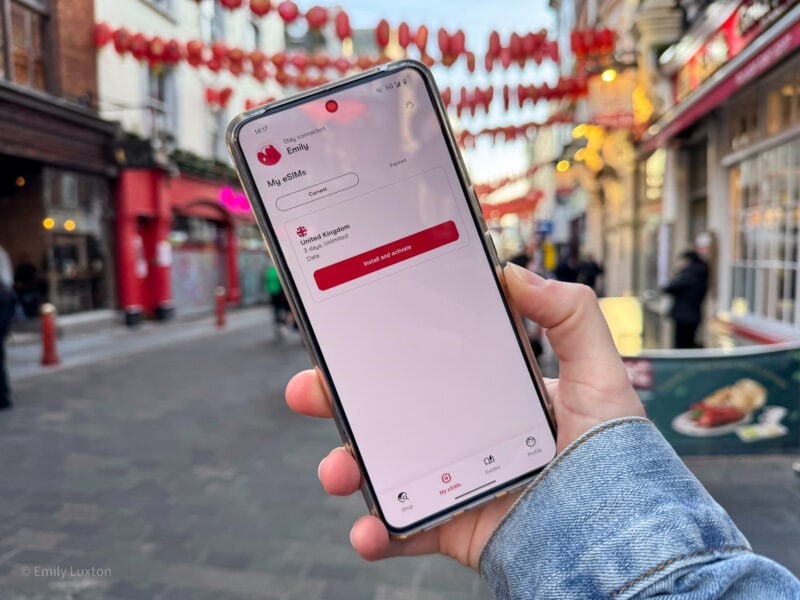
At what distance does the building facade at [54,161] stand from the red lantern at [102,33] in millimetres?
121

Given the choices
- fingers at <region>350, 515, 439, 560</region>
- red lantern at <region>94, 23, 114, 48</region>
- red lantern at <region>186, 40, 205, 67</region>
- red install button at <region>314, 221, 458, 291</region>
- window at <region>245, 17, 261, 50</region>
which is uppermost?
window at <region>245, 17, 261, 50</region>

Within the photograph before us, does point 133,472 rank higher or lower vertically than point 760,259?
lower

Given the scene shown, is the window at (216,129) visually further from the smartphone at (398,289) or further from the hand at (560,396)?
the hand at (560,396)

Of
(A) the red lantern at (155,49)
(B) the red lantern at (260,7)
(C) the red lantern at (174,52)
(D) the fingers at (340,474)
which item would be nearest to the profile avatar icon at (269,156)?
(D) the fingers at (340,474)

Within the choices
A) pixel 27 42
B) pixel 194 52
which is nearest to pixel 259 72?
pixel 194 52

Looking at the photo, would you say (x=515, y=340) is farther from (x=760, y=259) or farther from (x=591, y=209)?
(x=591, y=209)

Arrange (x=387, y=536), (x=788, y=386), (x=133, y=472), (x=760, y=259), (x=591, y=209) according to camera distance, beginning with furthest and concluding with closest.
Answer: (x=591, y=209), (x=760, y=259), (x=133, y=472), (x=788, y=386), (x=387, y=536)

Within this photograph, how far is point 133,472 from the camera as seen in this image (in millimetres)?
4523

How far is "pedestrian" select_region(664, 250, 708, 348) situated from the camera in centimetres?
693

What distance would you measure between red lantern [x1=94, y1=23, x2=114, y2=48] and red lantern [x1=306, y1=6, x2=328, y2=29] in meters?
3.24

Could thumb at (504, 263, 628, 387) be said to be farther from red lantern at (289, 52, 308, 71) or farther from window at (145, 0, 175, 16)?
window at (145, 0, 175, 16)

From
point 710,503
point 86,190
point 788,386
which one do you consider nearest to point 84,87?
point 86,190

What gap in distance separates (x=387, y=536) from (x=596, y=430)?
1.79 ft

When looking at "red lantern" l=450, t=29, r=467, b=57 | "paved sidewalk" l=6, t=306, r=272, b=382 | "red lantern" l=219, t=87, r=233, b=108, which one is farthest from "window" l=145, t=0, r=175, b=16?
"red lantern" l=219, t=87, r=233, b=108
